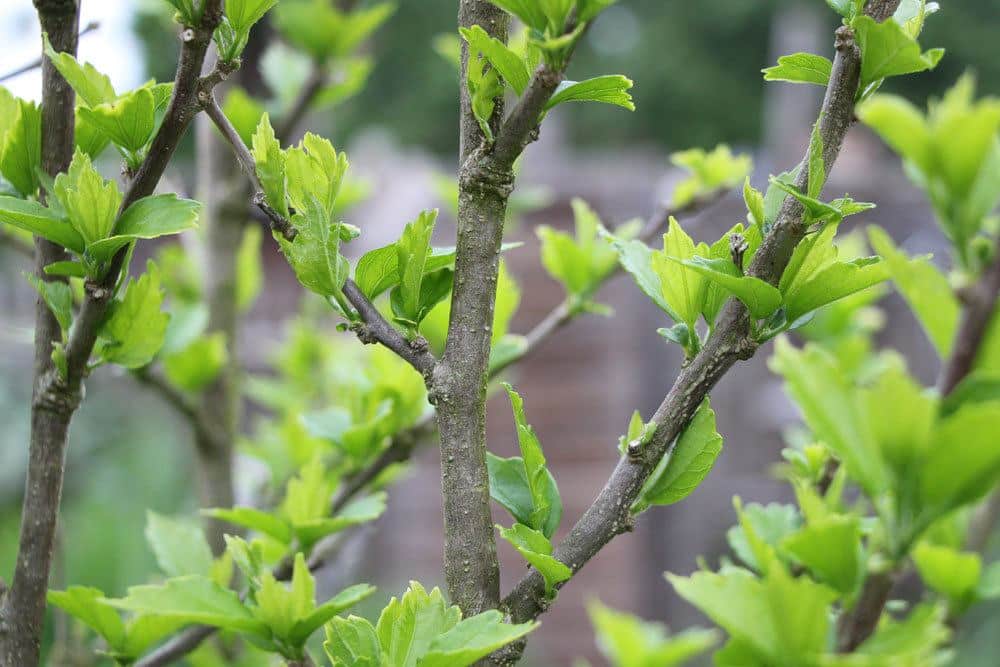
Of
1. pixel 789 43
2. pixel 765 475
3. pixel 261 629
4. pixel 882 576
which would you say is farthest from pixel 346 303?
pixel 789 43

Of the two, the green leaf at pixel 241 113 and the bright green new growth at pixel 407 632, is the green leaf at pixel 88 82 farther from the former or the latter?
the green leaf at pixel 241 113

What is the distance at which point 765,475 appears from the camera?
8.01 feet

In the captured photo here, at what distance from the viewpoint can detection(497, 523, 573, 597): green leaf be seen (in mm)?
372

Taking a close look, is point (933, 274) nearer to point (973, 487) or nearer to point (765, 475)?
point (973, 487)

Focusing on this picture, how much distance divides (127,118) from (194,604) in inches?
8.2

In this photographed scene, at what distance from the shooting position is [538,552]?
390 millimetres

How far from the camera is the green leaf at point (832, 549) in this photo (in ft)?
0.93

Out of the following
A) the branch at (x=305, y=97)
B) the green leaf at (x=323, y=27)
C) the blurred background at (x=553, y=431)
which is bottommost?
the blurred background at (x=553, y=431)

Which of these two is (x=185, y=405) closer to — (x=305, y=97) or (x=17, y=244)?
(x=17, y=244)

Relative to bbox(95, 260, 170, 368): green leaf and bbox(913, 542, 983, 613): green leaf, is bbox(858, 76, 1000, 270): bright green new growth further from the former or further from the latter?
bbox(95, 260, 170, 368): green leaf

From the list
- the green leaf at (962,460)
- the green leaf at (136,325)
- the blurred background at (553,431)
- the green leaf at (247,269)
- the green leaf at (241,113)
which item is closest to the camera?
the green leaf at (962,460)

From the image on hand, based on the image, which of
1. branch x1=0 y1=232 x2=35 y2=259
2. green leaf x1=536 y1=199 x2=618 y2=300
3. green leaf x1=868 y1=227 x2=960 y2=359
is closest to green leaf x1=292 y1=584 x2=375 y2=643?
green leaf x1=868 y1=227 x2=960 y2=359

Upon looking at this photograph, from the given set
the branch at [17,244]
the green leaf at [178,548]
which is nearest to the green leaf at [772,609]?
the green leaf at [178,548]

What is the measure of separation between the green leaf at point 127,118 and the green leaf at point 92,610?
208 mm
